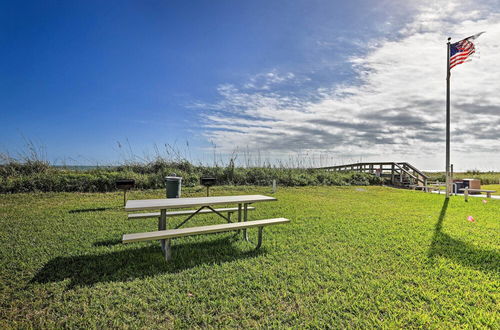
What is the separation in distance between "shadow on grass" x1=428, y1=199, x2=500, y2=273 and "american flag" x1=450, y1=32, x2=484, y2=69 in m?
8.12

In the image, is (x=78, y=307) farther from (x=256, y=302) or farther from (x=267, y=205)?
(x=267, y=205)

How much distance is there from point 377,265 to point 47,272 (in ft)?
12.4

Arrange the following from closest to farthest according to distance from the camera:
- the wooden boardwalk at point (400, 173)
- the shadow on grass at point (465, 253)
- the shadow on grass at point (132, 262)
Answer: the shadow on grass at point (132, 262)
the shadow on grass at point (465, 253)
the wooden boardwalk at point (400, 173)

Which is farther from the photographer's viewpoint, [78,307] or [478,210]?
[478,210]

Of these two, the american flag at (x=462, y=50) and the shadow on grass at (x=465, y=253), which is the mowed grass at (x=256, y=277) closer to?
the shadow on grass at (x=465, y=253)

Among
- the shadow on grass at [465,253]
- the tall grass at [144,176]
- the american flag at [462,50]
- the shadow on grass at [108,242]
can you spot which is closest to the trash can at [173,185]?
the shadow on grass at [108,242]

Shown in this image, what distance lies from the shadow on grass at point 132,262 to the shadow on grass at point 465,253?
2529mm

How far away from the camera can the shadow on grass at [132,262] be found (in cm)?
293

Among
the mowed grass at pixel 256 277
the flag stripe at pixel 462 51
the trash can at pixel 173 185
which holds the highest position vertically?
the flag stripe at pixel 462 51

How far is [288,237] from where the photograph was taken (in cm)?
436

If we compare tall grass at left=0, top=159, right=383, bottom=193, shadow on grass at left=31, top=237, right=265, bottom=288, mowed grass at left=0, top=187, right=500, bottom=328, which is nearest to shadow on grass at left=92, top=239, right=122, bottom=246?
mowed grass at left=0, top=187, right=500, bottom=328

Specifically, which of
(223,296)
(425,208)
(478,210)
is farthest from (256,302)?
(478,210)

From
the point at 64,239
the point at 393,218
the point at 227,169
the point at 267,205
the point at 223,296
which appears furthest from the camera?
the point at 227,169

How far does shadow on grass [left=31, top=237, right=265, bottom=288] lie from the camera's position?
293 centimetres
